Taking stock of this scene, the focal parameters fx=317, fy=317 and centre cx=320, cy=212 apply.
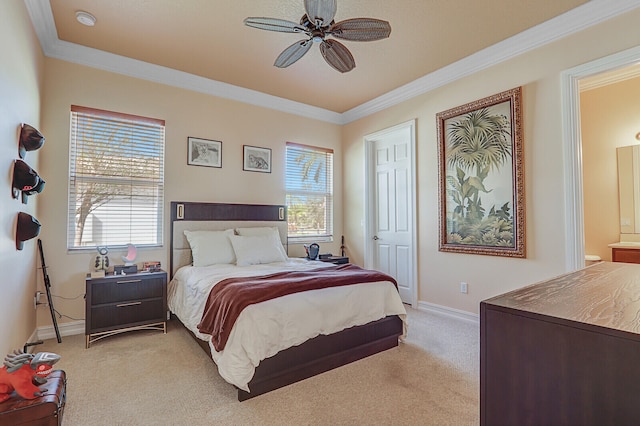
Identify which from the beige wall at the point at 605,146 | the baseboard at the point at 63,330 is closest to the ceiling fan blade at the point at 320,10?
the baseboard at the point at 63,330

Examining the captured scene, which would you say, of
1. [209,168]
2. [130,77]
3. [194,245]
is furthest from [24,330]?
[130,77]

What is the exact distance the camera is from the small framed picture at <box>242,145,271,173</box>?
14.6 feet

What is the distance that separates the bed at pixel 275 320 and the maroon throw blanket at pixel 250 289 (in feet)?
0.11

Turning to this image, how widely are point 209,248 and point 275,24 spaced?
241 centimetres

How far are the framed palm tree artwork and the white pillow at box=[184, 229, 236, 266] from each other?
103 inches

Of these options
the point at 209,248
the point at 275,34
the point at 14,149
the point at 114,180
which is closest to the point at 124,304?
the point at 209,248

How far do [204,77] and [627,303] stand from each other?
14.4ft

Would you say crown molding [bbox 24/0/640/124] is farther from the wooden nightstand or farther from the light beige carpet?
the light beige carpet

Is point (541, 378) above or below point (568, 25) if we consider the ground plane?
below

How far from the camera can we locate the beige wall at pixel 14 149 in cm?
201

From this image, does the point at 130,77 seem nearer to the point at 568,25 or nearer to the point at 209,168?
the point at 209,168

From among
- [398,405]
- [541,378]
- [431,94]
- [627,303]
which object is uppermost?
[431,94]

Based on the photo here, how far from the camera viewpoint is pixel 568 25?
2.89m

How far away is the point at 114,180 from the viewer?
3553 millimetres
